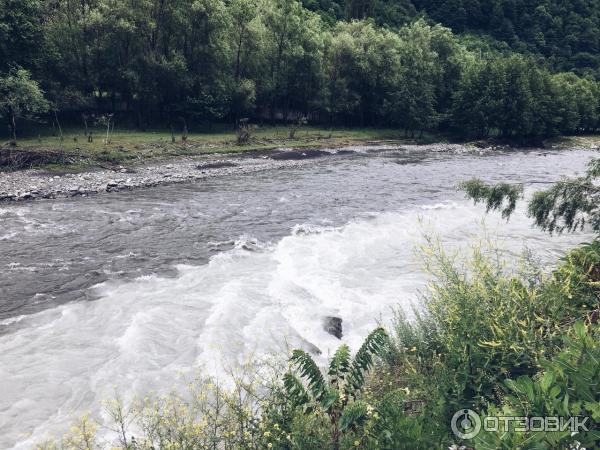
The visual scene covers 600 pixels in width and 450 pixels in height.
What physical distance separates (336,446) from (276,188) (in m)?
29.3

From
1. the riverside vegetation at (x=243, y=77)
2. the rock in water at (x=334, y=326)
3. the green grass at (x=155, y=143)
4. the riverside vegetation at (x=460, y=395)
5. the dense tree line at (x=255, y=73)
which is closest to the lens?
the riverside vegetation at (x=460, y=395)

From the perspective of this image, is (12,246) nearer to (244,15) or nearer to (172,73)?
(172,73)

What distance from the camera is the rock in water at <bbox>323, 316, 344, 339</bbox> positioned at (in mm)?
13100

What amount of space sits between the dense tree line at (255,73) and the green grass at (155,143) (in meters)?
3.18

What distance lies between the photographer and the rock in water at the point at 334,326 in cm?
1310

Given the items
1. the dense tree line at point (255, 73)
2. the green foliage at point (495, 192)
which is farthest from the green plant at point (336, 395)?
the dense tree line at point (255, 73)

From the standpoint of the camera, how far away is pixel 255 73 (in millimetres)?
62844

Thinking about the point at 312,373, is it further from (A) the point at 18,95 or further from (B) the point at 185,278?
(A) the point at 18,95

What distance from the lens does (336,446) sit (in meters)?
6.12

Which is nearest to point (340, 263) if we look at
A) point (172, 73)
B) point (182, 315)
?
point (182, 315)

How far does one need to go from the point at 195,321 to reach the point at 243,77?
180 feet

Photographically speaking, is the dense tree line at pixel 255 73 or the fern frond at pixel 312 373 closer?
the fern frond at pixel 312 373

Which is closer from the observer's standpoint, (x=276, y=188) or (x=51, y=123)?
(x=276, y=188)

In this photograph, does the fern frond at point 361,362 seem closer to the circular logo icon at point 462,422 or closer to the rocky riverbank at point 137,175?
the circular logo icon at point 462,422
